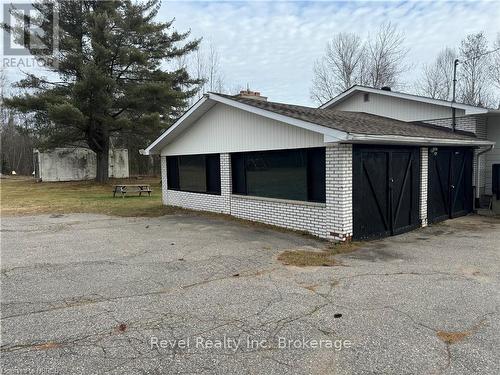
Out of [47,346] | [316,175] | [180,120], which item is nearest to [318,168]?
[316,175]

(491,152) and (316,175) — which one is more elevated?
(491,152)

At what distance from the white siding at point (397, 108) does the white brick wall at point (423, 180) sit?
346cm

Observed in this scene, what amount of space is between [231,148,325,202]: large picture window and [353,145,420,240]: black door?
0.80 metres

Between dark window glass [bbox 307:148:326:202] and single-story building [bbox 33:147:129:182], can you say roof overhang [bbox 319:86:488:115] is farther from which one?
single-story building [bbox 33:147:129:182]

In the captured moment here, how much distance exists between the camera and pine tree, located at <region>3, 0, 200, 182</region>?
67.6 feet

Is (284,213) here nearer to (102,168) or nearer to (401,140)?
(401,140)

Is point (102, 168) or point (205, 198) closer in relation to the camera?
point (205, 198)

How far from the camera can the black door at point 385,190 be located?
25.1 feet

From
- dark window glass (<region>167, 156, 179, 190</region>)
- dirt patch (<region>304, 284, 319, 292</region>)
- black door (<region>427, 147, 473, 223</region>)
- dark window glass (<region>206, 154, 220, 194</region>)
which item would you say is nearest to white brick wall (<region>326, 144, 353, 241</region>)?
dirt patch (<region>304, 284, 319, 292</region>)

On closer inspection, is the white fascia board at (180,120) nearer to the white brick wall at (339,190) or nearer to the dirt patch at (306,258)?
the white brick wall at (339,190)

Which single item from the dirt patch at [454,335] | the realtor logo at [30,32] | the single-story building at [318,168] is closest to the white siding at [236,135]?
the single-story building at [318,168]

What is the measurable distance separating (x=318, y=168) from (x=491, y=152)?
788cm

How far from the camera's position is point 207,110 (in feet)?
36.4

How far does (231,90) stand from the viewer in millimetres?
33250
